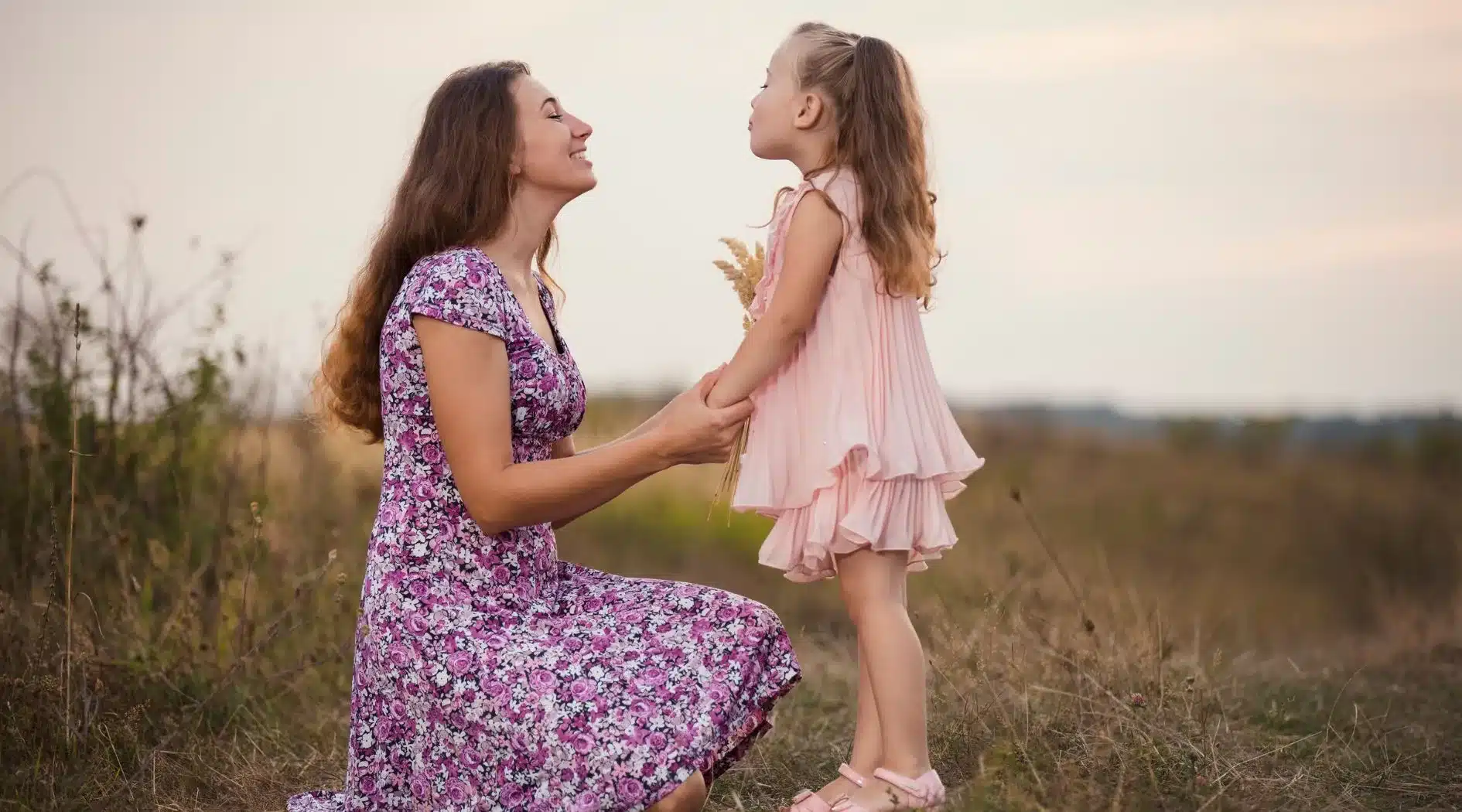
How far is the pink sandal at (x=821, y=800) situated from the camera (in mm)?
3318

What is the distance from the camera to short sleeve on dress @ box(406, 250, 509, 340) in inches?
124

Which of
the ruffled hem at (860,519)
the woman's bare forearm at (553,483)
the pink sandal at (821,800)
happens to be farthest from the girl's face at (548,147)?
the pink sandal at (821,800)

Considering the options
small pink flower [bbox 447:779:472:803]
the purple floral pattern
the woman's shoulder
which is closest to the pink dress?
the purple floral pattern

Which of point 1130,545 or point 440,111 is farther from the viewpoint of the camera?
point 1130,545

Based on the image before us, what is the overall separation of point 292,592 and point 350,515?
1185 millimetres

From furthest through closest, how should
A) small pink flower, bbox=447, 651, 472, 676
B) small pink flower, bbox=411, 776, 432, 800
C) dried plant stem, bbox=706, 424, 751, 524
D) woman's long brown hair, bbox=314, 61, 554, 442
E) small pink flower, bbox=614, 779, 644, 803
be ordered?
dried plant stem, bbox=706, 424, 751, 524
woman's long brown hair, bbox=314, 61, 554, 442
small pink flower, bbox=411, 776, 432, 800
small pink flower, bbox=447, 651, 472, 676
small pink flower, bbox=614, 779, 644, 803

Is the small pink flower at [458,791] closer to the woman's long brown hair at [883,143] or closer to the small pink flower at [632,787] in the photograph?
the small pink flower at [632,787]

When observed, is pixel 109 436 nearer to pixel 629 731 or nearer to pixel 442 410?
pixel 442 410

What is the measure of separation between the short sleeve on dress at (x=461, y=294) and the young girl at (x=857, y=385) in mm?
578

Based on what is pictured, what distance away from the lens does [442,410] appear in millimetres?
3133

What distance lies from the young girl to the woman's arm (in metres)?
0.31

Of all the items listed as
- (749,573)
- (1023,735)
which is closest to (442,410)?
(1023,735)

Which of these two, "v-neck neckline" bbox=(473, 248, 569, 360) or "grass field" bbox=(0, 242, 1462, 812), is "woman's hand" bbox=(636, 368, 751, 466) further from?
"grass field" bbox=(0, 242, 1462, 812)

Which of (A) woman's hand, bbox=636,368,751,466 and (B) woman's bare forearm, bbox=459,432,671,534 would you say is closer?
(B) woman's bare forearm, bbox=459,432,671,534
